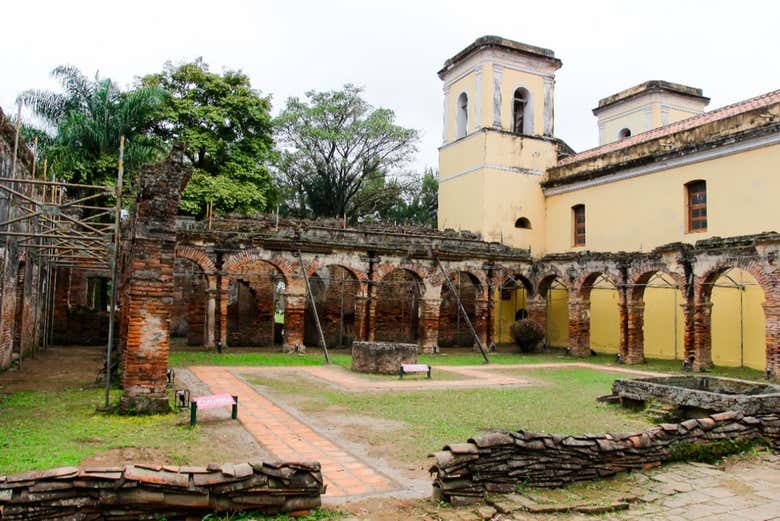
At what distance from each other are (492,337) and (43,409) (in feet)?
59.0

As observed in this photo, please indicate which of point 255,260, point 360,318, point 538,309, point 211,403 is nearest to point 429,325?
point 360,318

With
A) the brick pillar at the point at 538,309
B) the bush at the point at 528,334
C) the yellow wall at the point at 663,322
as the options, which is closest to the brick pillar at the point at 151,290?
the bush at the point at 528,334

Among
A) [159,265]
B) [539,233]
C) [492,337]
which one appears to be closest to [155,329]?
[159,265]

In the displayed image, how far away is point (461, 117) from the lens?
100 ft

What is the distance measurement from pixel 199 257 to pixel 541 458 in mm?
16379

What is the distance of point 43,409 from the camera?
966cm

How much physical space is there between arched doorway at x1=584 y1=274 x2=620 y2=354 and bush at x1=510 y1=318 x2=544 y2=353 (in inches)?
101

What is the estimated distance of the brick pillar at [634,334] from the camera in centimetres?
2111

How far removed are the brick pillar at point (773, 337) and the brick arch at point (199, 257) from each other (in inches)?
655

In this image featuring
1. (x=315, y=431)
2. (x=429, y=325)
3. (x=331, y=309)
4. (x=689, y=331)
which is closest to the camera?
(x=315, y=431)

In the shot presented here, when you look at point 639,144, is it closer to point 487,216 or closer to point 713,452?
point 487,216

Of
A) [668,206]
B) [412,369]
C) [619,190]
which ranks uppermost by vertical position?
[619,190]

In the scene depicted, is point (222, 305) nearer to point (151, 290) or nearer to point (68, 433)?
point (151, 290)

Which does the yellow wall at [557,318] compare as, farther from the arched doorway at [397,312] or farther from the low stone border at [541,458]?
the low stone border at [541,458]
